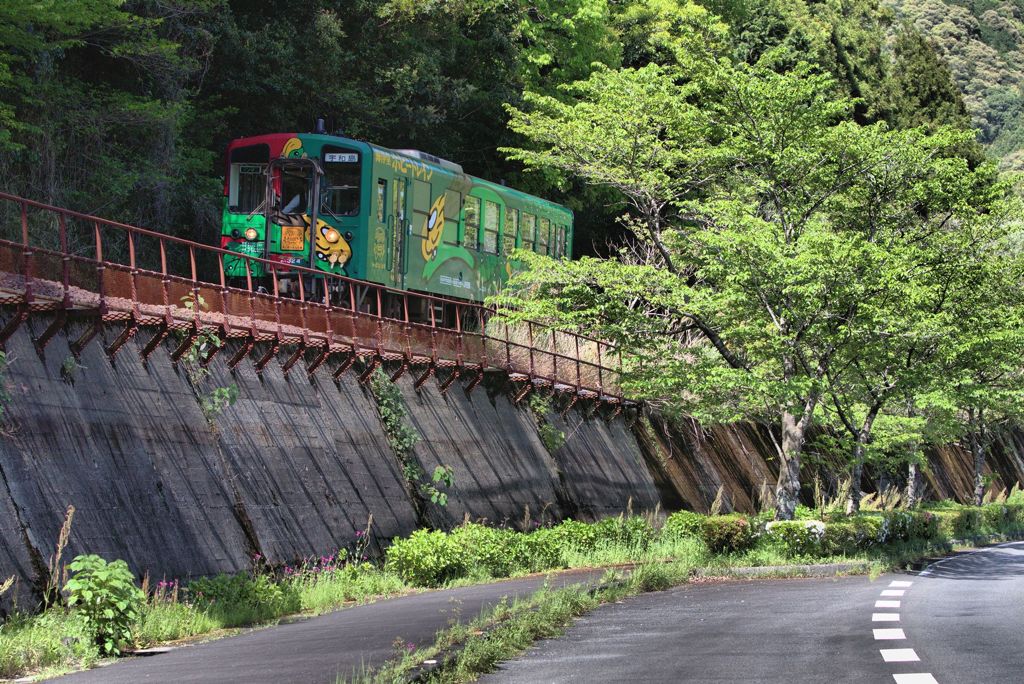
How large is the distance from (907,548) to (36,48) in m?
20.8

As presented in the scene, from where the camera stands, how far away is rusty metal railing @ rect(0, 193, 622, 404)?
50.3 ft

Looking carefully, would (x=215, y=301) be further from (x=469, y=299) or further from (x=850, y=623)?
(x=469, y=299)

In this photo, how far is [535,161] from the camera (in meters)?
30.7

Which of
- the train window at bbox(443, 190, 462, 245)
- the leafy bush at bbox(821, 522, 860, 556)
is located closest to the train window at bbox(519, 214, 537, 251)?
the train window at bbox(443, 190, 462, 245)

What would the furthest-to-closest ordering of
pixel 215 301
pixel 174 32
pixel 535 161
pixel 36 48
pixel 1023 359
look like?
pixel 1023 359 < pixel 174 32 < pixel 535 161 < pixel 36 48 < pixel 215 301

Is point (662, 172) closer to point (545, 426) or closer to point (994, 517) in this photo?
point (545, 426)

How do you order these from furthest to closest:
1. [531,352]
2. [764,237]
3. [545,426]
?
[545,426], [531,352], [764,237]

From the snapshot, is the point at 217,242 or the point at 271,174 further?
the point at 217,242

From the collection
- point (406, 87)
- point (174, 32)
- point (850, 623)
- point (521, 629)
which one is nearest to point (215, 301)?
point (521, 629)

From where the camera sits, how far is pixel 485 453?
83.5 feet

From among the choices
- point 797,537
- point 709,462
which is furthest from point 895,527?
point 709,462

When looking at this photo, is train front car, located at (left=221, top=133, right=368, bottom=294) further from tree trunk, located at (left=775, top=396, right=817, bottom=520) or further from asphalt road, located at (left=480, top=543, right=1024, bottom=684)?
asphalt road, located at (left=480, top=543, right=1024, bottom=684)

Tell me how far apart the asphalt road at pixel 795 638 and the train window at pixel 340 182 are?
36.9ft

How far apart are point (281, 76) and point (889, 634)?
27773 millimetres
